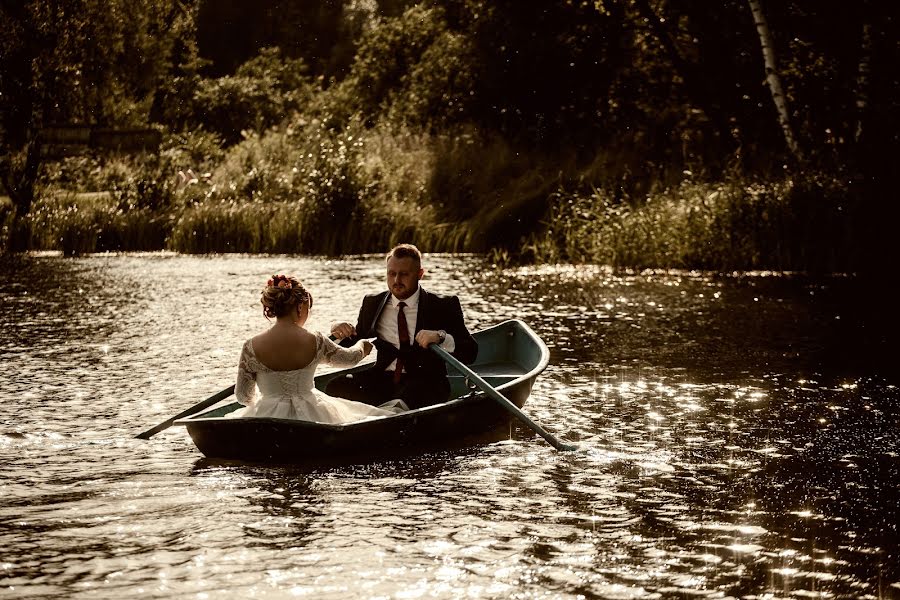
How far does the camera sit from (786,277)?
18281mm

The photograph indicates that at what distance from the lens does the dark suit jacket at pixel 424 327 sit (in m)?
8.62

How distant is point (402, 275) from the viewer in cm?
838

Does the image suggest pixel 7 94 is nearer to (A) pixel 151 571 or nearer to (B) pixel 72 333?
(B) pixel 72 333

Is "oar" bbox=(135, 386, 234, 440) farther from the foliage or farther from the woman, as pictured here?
the foliage

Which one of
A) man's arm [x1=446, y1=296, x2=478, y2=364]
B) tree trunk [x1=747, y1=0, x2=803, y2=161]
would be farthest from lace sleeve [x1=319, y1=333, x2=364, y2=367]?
tree trunk [x1=747, y1=0, x2=803, y2=161]

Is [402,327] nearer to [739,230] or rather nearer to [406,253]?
[406,253]

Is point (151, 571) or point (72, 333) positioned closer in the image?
point (151, 571)

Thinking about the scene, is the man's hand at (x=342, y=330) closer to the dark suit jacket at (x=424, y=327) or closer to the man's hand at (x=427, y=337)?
the dark suit jacket at (x=424, y=327)

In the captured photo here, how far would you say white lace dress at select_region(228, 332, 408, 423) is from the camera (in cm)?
787

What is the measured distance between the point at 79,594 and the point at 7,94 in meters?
22.4

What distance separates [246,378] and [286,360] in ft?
0.95

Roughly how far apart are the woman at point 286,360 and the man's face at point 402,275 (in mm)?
540

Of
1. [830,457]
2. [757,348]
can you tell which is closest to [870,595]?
[830,457]

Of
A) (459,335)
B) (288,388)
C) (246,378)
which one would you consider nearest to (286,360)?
(288,388)
